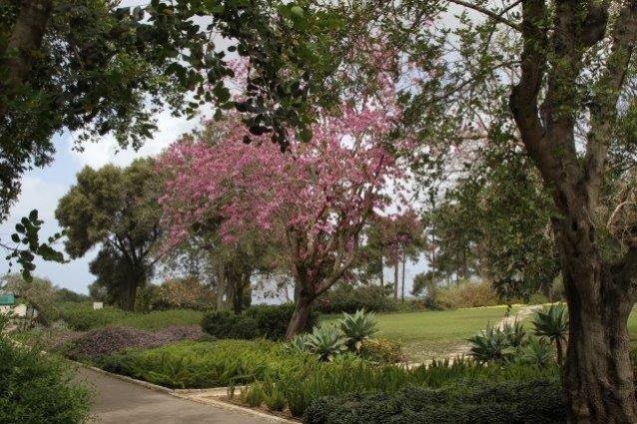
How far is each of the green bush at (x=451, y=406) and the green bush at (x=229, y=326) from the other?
42.5ft

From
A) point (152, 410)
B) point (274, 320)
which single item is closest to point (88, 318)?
point (274, 320)

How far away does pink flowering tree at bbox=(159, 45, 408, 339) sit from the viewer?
18.3 meters

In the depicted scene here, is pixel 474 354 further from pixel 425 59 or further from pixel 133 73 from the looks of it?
pixel 133 73

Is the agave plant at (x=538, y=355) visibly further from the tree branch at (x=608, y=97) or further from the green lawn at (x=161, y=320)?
the green lawn at (x=161, y=320)

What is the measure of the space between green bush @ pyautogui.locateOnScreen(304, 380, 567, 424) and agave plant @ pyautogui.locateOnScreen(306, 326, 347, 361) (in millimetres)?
5381

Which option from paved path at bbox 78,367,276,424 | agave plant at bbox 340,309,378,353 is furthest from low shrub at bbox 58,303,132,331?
paved path at bbox 78,367,276,424

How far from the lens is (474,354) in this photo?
1382 cm

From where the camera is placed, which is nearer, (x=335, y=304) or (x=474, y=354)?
(x=474, y=354)

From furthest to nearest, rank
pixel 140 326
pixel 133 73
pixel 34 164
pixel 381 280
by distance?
pixel 381 280 → pixel 140 326 → pixel 34 164 → pixel 133 73

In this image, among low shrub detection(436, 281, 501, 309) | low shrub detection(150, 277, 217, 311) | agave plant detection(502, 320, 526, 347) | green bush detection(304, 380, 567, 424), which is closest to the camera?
green bush detection(304, 380, 567, 424)

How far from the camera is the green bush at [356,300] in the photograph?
128 ft

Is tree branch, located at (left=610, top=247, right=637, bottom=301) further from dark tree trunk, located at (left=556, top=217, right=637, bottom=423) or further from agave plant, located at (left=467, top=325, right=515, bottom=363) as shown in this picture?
agave plant, located at (left=467, top=325, right=515, bottom=363)

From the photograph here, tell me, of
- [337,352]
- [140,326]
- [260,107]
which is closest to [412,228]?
[337,352]

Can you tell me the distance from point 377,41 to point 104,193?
115ft
